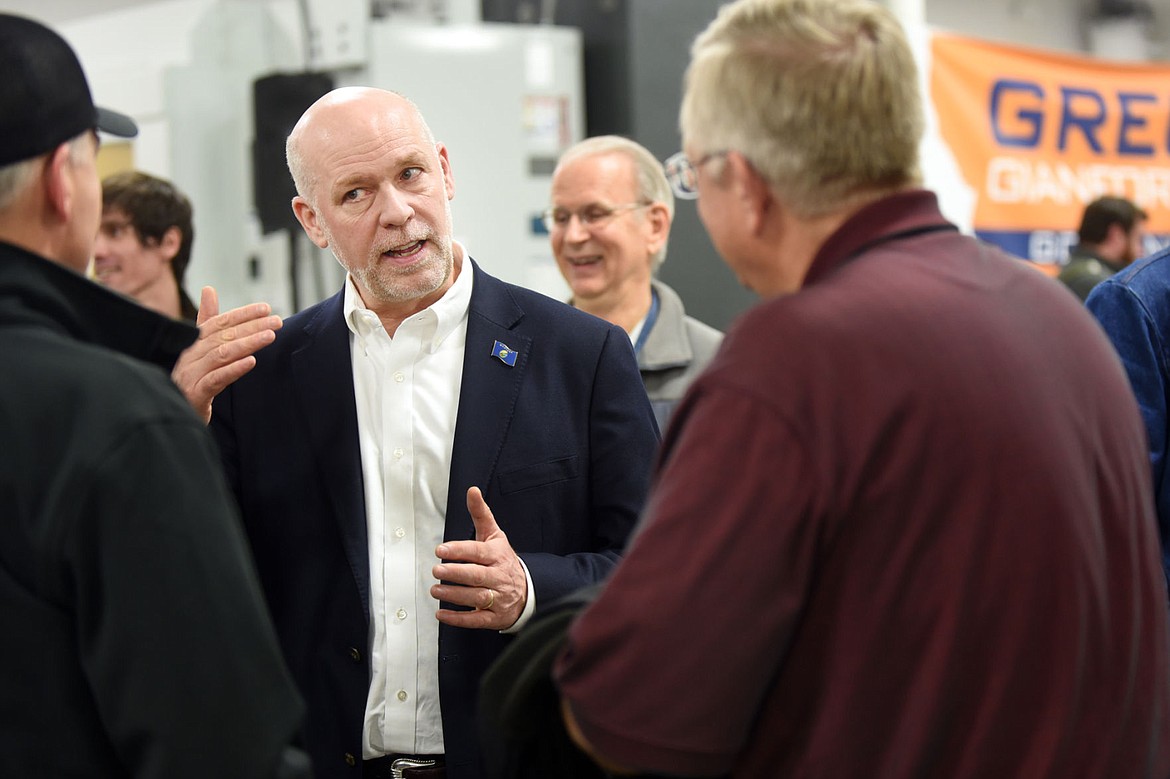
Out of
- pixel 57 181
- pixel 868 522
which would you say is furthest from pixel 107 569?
pixel 868 522

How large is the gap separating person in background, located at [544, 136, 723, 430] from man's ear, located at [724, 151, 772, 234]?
200cm

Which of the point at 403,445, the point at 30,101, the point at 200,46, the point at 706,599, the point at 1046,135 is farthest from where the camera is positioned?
the point at 1046,135

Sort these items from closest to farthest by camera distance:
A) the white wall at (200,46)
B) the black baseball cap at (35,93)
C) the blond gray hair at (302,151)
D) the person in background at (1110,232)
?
the black baseball cap at (35,93)
the blond gray hair at (302,151)
the white wall at (200,46)
the person in background at (1110,232)

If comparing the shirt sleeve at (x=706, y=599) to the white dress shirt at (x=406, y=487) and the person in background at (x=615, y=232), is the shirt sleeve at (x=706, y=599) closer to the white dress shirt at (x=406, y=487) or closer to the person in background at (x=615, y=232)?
the white dress shirt at (x=406, y=487)

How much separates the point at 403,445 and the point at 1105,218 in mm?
4687

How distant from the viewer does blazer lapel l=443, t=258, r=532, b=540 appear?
1.97m

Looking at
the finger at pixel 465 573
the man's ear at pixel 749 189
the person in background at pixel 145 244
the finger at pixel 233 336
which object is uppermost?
the man's ear at pixel 749 189

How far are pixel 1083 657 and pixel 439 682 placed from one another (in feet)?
3.32

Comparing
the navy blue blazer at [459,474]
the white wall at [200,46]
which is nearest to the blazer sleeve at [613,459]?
the navy blue blazer at [459,474]

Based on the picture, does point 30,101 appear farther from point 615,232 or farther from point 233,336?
point 615,232

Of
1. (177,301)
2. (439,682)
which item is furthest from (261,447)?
(177,301)

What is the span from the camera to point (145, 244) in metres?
3.54

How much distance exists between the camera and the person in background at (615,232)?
3385 millimetres

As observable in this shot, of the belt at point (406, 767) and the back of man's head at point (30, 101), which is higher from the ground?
the back of man's head at point (30, 101)
